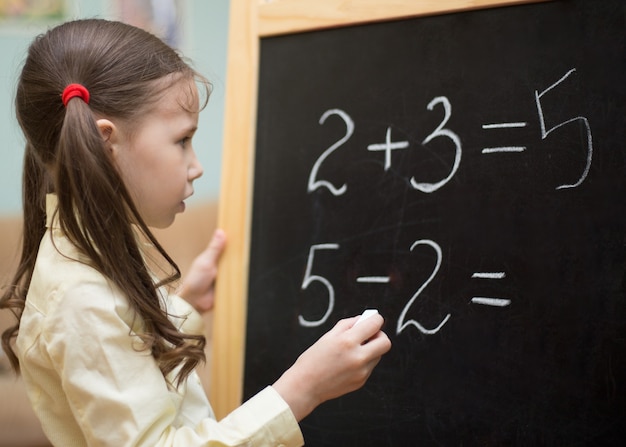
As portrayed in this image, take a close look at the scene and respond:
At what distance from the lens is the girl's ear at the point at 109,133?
96 centimetres

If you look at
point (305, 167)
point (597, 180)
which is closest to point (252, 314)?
point (305, 167)

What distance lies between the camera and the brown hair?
923 millimetres

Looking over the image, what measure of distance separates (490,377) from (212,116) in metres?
1.66

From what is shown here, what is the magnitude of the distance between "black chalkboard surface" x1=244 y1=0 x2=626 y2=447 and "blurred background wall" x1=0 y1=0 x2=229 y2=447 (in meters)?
1.12

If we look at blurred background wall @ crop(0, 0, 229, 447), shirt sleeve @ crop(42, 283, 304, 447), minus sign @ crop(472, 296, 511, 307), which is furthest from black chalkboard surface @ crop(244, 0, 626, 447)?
blurred background wall @ crop(0, 0, 229, 447)

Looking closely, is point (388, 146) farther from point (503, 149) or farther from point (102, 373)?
point (102, 373)

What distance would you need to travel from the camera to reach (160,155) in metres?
0.99

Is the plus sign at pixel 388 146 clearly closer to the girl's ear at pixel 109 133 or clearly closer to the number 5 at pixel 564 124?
the number 5 at pixel 564 124

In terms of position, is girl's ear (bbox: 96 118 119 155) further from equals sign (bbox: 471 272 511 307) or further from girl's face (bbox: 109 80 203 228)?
equals sign (bbox: 471 272 511 307)

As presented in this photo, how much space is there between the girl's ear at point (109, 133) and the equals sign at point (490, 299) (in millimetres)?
558

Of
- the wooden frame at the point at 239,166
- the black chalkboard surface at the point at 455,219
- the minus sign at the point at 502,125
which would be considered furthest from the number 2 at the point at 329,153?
the minus sign at the point at 502,125

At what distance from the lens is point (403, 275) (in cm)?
116

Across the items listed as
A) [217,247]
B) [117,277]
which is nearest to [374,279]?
A: [217,247]

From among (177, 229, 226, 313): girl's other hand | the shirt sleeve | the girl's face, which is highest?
the girl's face
